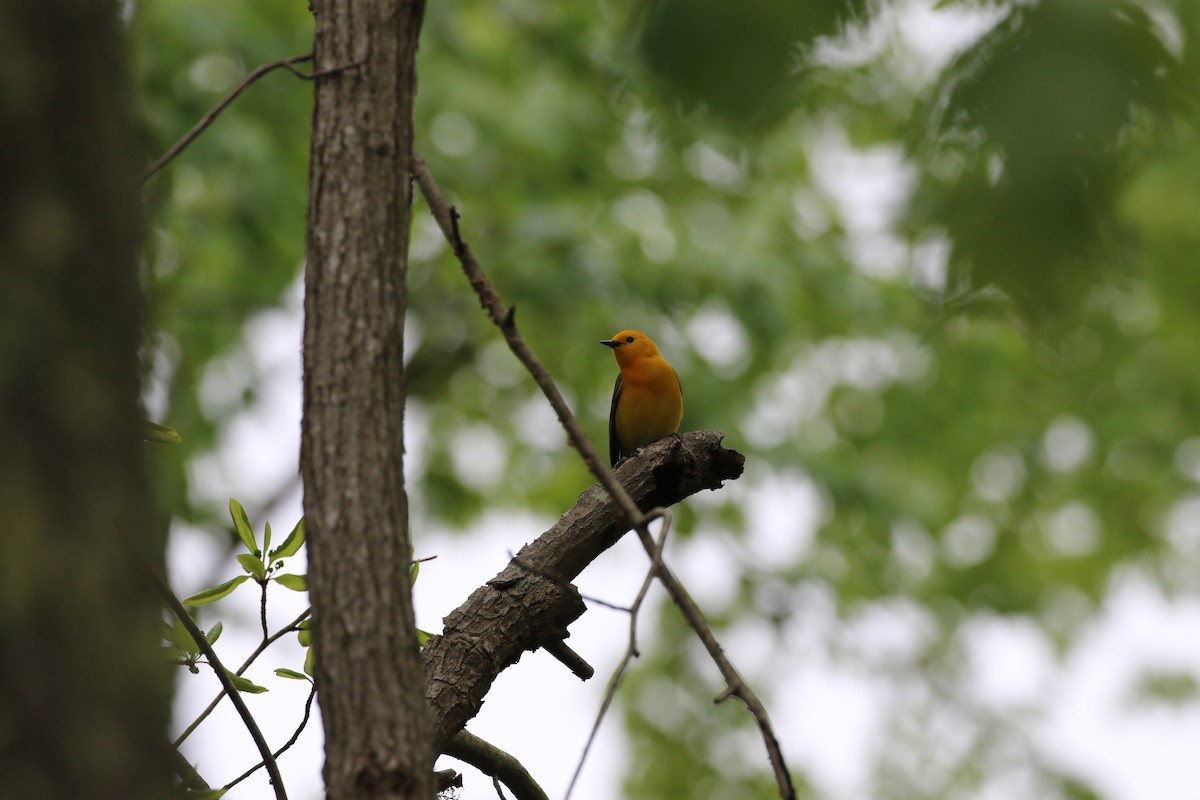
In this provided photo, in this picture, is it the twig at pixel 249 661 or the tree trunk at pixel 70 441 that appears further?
the twig at pixel 249 661

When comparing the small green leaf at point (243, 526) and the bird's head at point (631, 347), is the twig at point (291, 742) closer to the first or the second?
the small green leaf at point (243, 526)

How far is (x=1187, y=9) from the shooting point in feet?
2.46

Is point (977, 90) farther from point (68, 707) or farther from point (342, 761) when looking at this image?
point (342, 761)

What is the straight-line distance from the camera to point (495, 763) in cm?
301

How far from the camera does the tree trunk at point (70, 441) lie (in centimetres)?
111

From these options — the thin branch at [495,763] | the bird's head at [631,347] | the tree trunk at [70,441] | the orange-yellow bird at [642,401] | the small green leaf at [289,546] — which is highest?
the bird's head at [631,347]

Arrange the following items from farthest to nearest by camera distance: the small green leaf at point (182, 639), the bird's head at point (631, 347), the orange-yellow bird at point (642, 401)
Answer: the bird's head at point (631, 347), the orange-yellow bird at point (642, 401), the small green leaf at point (182, 639)

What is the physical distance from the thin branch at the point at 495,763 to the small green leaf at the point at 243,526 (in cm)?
70

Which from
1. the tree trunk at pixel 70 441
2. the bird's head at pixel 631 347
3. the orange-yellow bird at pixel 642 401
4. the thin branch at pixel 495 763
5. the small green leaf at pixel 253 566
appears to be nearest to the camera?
the tree trunk at pixel 70 441

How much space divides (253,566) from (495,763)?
2.84 ft

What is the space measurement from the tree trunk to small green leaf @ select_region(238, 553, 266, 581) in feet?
4.59

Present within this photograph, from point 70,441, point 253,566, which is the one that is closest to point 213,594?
point 253,566

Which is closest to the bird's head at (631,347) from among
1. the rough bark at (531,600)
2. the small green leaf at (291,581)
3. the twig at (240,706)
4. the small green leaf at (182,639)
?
the rough bark at (531,600)

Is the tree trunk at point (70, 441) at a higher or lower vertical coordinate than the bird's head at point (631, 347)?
lower
